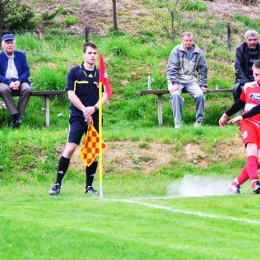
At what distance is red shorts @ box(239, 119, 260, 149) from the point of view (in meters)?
12.6

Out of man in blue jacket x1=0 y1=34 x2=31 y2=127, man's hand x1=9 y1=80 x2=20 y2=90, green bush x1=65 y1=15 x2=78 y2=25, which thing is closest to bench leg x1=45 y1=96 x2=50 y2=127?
man in blue jacket x1=0 y1=34 x2=31 y2=127

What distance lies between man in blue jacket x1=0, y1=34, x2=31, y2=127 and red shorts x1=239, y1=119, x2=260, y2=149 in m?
6.76

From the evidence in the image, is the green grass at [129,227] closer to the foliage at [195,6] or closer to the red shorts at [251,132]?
the red shorts at [251,132]

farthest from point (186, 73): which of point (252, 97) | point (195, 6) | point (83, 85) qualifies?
point (195, 6)

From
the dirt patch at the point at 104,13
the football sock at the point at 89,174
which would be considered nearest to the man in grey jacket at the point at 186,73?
the football sock at the point at 89,174

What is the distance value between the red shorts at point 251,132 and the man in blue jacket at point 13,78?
6.76m

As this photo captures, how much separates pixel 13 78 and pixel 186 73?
3.84 meters

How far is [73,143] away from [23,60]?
579 cm

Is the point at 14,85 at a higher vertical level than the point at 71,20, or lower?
lower

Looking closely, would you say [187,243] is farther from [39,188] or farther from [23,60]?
[23,60]

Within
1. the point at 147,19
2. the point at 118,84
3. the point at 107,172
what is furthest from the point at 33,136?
the point at 147,19

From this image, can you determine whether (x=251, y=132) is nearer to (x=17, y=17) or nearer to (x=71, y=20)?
(x=17, y=17)

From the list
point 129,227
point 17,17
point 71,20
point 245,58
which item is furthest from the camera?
point 71,20

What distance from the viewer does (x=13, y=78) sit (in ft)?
60.7
